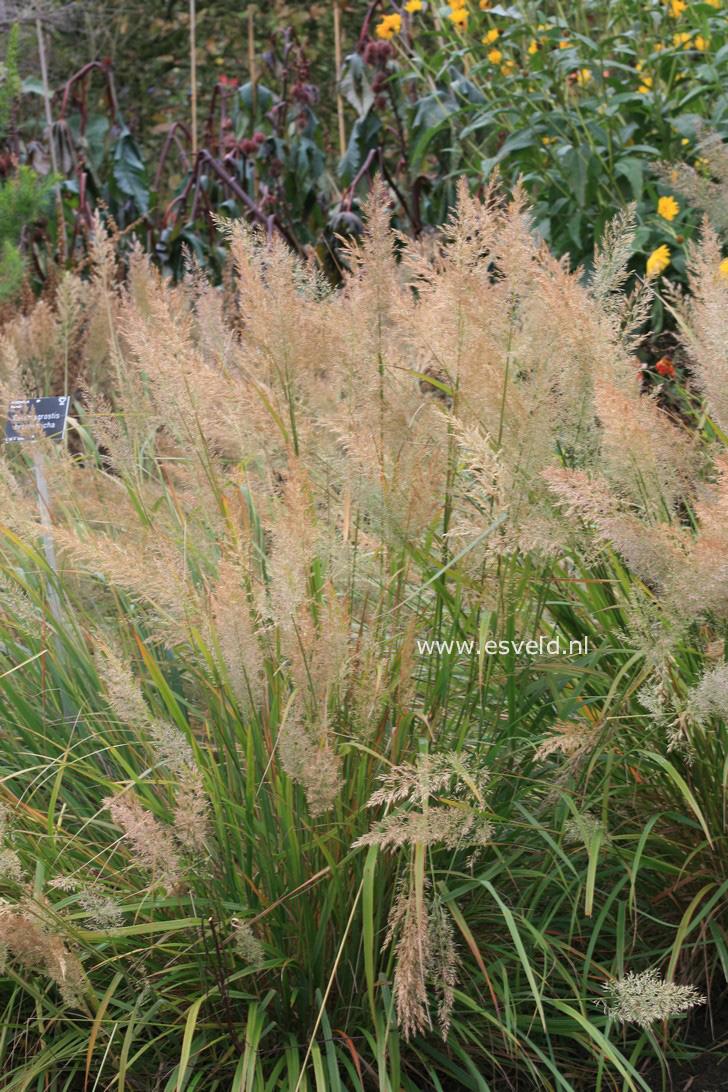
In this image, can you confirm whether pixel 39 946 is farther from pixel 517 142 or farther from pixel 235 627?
pixel 517 142

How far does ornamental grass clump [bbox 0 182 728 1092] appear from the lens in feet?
4.78

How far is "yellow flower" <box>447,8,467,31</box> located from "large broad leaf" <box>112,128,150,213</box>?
7.67 feet

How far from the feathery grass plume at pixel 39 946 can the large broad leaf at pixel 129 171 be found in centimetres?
538

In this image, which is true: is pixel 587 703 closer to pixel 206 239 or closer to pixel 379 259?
pixel 379 259

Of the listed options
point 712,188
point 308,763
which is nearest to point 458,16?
point 712,188

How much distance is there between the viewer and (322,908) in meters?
1.68

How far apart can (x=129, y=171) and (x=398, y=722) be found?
542 centimetres

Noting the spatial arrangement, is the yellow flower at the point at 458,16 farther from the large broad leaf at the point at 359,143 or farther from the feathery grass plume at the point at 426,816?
the feathery grass plume at the point at 426,816

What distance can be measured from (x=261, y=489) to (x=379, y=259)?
0.54 metres

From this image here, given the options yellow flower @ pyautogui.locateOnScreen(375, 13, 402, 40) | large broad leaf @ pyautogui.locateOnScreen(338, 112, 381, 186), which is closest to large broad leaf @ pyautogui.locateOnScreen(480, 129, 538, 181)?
yellow flower @ pyautogui.locateOnScreen(375, 13, 402, 40)

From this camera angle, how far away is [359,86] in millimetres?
5496

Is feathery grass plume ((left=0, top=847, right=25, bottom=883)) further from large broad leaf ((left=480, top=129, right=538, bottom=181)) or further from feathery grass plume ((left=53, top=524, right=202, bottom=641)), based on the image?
large broad leaf ((left=480, top=129, right=538, bottom=181))

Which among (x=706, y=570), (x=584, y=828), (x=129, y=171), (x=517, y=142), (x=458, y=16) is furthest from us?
(x=129, y=171)

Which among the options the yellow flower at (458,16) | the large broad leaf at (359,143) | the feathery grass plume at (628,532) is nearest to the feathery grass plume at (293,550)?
the feathery grass plume at (628,532)
